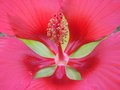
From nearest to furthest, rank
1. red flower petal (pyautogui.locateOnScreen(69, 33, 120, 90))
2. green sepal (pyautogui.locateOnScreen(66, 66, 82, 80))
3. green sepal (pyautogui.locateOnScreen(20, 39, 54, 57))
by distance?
red flower petal (pyautogui.locateOnScreen(69, 33, 120, 90)) → green sepal (pyautogui.locateOnScreen(66, 66, 82, 80)) → green sepal (pyautogui.locateOnScreen(20, 39, 54, 57))

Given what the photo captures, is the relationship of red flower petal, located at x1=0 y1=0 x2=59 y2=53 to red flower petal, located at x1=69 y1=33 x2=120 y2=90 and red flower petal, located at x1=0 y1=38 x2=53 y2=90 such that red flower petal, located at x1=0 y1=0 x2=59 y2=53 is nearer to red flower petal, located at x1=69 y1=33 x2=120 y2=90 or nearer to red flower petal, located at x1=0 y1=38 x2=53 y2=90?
red flower petal, located at x1=0 y1=38 x2=53 y2=90

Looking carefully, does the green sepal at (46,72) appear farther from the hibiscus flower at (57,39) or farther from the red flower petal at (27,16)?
the red flower petal at (27,16)

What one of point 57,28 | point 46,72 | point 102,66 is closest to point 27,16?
point 57,28

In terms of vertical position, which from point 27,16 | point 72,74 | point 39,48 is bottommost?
point 72,74

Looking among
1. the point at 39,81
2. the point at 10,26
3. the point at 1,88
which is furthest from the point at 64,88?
the point at 10,26

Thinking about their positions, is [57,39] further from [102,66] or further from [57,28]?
[102,66]

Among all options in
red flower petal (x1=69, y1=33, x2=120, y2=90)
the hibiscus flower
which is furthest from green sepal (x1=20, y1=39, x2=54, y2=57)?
red flower petal (x1=69, y1=33, x2=120, y2=90)

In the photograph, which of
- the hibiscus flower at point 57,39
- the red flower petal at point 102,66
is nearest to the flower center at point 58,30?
the hibiscus flower at point 57,39

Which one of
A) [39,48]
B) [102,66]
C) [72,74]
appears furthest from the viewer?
[39,48]
